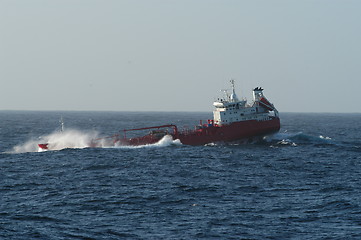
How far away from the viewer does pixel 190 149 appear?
6475 centimetres

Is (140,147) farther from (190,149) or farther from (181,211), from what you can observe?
(181,211)

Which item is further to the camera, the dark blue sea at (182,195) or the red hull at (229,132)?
the red hull at (229,132)

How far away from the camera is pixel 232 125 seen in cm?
6794

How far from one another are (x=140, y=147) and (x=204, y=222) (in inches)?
1686

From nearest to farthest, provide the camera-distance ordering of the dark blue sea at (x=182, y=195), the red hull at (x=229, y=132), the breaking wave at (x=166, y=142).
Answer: the dark blue sea at (x=182, y=195)
the red hull at (x=229, y=132)
the breaking wave at (x=166, y=142)

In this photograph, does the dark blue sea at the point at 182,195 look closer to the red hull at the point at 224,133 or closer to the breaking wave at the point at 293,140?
the red hull at the point at 224,133

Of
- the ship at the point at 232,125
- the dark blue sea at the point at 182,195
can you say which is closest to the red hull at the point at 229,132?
the ship at the point at 232,125

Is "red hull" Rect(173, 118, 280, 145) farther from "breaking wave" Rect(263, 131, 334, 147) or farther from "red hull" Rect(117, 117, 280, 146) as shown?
"breaking wave" Rect(263, 131, 334, 147)

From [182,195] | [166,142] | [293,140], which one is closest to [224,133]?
[166,142]

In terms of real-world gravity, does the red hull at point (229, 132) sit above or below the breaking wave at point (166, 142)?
above

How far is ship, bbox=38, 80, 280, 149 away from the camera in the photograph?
6800cm

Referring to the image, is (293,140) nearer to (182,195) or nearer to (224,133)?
(224,133)

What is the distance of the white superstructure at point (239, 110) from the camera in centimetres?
6881

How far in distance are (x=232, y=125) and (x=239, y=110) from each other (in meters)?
2.97
